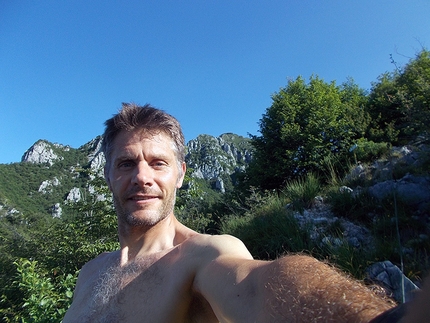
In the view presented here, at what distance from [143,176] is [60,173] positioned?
44488mm

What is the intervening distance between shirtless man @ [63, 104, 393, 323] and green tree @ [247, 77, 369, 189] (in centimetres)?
1105

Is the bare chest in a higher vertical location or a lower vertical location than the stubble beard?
lower

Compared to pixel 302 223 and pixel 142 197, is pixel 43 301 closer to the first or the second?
pixel 142 197

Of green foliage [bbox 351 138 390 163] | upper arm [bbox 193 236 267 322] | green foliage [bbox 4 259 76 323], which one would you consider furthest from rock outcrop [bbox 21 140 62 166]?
upper arm [bbox 193 236 267 322]

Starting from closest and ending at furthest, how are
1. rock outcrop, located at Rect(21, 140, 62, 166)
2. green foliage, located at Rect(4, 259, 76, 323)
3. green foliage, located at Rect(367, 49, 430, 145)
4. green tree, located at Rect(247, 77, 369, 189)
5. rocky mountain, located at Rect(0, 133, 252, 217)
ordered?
green foliage, located at Rect(4, 259, 76, 323)
green foliage, located at Rect(367, 49, 430, 145)
rocky mountain, located at Rect(0, 133, 252, 217)
green tree, located at Rect(247, 77, 369, 189)
rock outcrop, located at Rect(21, 140, 62, 166)

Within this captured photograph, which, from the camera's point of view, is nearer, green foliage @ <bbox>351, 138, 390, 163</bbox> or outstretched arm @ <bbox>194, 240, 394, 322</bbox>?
outstretched arm @ <bbox>194, 240, 394, 322</bbox>

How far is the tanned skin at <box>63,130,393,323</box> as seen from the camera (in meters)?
0.67

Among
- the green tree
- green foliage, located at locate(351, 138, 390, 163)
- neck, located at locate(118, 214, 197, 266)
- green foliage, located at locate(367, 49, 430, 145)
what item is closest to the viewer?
neck, located at locate(118, 214, 197, 266)

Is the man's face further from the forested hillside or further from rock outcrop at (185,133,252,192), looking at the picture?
rock outcrop at (185,133,252,192)

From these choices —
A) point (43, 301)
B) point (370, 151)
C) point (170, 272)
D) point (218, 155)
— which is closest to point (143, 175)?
point (170, 272)

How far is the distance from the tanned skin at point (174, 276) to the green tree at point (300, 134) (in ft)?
36.4

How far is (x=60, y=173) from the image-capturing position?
3991 cm

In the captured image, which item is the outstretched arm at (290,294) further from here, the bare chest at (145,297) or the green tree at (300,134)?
the green tree at (300,134)

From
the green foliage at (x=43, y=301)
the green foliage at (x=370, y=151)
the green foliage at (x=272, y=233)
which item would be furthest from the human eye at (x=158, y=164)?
the green foliage at (x=370, y=151)
